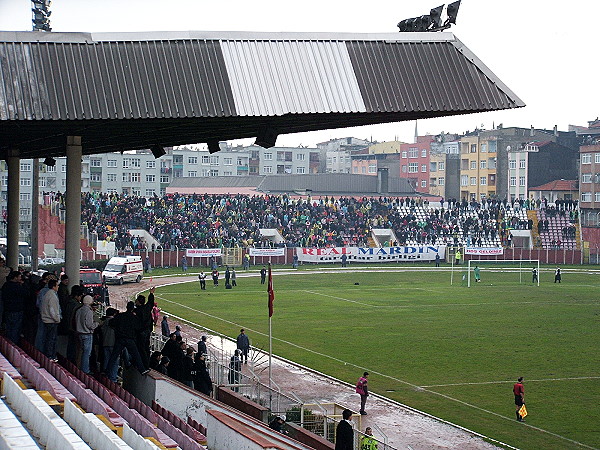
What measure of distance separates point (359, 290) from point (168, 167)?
295ft

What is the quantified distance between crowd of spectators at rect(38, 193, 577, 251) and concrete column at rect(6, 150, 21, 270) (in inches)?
1420

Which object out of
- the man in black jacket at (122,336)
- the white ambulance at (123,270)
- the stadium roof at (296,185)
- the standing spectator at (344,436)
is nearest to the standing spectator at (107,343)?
the man in black jacket at (122,336)

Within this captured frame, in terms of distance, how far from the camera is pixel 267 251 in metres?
78.1

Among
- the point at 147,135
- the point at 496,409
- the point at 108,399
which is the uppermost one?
the point at 147,135

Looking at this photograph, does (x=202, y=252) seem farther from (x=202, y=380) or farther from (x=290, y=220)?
(x=202, y=380)

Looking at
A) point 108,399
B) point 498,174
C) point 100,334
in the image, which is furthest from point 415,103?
point 498,174

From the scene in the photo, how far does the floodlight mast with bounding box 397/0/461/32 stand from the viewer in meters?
18.8

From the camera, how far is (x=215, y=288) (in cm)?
5916

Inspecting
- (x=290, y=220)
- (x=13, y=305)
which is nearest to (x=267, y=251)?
(x=290, y=220)

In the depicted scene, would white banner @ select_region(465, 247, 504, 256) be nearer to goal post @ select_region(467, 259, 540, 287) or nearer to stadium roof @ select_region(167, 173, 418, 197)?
goal post @ select_region(467, 259, 540, 287)

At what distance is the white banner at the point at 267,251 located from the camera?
7756cm

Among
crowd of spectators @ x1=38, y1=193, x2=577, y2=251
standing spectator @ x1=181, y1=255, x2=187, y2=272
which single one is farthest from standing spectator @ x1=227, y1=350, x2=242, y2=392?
crowd of spectators @ x1=38, y1=193, x2=577, y2=251

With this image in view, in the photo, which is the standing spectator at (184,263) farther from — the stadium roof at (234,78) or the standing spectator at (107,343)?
the standing spectator at (107,343)

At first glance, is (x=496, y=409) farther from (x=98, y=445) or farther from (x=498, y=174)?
(x=498, y=174)
